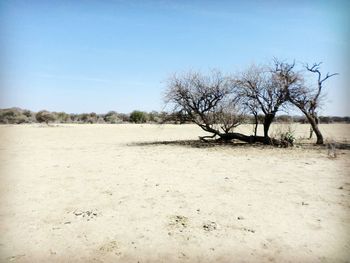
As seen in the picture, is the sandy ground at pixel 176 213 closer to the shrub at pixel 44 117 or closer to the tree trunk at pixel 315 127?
the tree trunk at pixel 315 127

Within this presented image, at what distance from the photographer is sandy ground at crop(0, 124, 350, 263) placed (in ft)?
15.7

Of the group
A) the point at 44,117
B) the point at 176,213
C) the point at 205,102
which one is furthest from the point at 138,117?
the point at 176,213

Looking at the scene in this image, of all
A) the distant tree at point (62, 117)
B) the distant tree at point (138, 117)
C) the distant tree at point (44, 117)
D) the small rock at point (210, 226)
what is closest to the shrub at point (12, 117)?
the distant tree at point (44, 117)

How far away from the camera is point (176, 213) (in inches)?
249

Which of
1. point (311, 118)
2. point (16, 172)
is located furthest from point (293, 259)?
point (311, 118)

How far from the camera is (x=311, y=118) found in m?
18.1

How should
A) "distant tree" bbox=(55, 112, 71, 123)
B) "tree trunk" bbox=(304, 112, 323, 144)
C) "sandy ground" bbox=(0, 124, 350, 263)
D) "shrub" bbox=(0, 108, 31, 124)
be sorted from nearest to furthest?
"sandy ground" bbox=(0, 124, 350, 263)
"tree trunk" bbox=(304, 112, 323, 144)
"shrub" bbox=(0, 108, 31, 124)
"distant tree" bbox=(55, 112, 71, 123)

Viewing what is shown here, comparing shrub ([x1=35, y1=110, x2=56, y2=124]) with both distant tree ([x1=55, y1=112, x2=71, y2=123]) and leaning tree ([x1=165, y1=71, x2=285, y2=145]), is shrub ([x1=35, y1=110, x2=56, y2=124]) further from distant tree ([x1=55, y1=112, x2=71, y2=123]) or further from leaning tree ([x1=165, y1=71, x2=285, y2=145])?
leaning tree ([x1=165, y1=71, x2=285, y2=145])

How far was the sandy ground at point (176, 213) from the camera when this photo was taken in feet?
15.7

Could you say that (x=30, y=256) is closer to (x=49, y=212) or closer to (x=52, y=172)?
(x=49, y=212)

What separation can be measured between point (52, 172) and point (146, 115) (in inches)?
2110

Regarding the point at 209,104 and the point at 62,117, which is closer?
the point at 209,104

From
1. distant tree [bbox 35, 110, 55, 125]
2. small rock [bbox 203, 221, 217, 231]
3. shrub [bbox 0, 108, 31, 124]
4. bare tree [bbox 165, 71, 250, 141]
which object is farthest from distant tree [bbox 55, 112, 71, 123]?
small rock [bbox 203, 221, 217, 231]

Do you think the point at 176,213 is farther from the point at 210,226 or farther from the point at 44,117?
the point at 44,117
